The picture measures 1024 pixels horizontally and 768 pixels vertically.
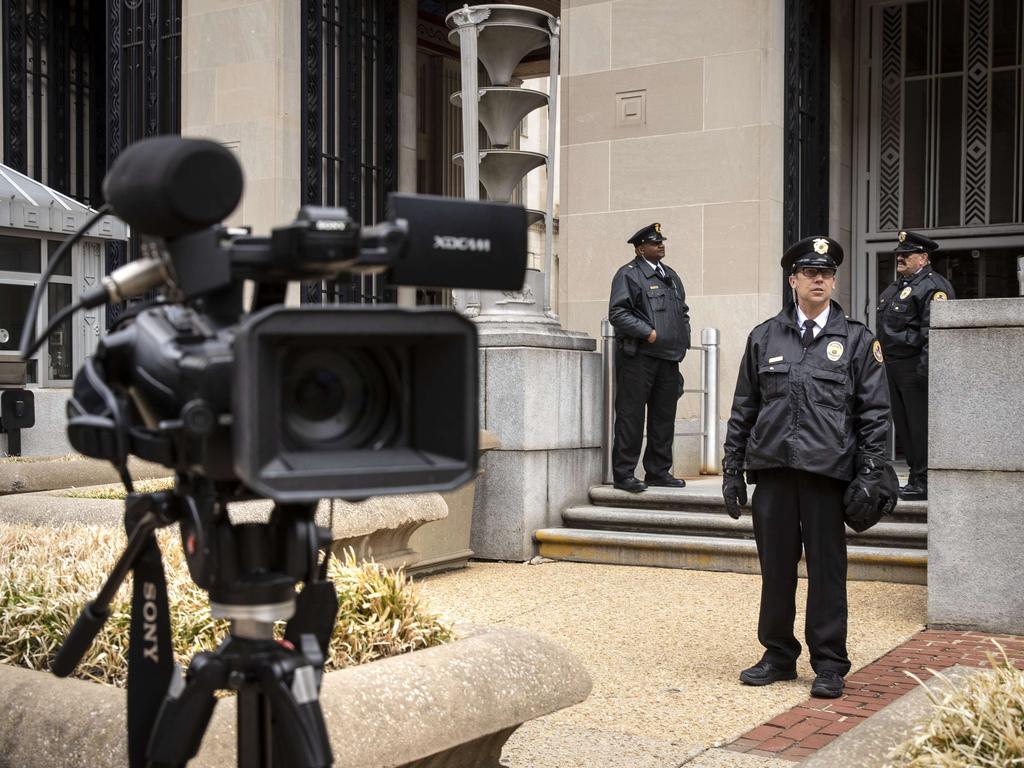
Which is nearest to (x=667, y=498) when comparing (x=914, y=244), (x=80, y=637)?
(x=914, y=244)

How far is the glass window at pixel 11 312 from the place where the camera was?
559 inches

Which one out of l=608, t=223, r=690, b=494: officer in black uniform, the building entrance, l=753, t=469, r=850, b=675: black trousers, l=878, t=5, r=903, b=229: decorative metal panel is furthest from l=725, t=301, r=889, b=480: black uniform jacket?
l=878, t=5, r=903, b=229: decorative metal panel

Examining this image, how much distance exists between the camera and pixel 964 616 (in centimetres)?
690

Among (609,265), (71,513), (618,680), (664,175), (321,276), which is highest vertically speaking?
(664,175)

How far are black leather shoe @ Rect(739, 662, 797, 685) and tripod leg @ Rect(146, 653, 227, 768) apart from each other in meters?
4.02

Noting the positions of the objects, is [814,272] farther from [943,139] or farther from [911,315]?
[943,139]

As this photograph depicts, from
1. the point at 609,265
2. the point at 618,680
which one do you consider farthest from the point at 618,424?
the point at 618,680

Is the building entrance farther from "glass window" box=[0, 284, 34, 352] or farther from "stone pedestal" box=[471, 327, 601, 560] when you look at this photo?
"glass window" box=[0, 284, 34, 352]

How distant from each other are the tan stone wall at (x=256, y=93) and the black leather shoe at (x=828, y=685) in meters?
9.15

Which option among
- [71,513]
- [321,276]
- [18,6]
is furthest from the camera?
[18,6]

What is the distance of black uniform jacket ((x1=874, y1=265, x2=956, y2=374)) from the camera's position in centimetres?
923

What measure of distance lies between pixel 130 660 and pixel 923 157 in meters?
12.9

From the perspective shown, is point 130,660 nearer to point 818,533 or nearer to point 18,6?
point 818,533

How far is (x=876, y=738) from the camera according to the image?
2938 millimetres
